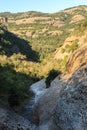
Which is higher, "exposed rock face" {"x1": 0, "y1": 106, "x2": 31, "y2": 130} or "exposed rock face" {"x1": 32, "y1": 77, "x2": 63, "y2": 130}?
"exposed rock face" {"x1": 32, "y1": 77, "x2": 63, "y2": 130}

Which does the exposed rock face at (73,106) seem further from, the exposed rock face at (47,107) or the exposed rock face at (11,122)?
the exposed rock face at (47,107)

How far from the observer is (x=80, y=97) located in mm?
26891

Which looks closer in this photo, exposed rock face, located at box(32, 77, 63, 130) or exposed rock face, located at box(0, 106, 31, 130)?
exposed rock face, located at box(0, 106, 31, 130)

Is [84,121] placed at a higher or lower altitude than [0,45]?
lower

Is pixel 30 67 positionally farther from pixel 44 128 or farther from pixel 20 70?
pixel 44 128

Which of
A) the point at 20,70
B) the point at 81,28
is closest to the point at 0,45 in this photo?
the point at 20,70

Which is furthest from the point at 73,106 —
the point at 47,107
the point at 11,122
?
the point at 47,107

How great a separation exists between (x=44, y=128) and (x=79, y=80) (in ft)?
28.4

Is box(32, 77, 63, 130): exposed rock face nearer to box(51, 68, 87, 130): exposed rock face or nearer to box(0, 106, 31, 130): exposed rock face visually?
box(0, 106, 31, 130): exposed rock face

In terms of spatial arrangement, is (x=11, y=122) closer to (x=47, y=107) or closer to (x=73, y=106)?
(x=73, y=106)

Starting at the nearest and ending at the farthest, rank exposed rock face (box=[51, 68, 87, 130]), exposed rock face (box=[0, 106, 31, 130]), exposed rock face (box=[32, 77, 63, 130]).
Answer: exposed rock face (box=[51, 68, 87, 130]) < exposed rock face (box=[0, 106, 31, 130]) < exposed rock face (box=[32, 77, 63, 130])

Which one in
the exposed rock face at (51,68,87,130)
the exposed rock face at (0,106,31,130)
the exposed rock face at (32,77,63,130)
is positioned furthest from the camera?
the exposed rock face at (32,77,63,130)

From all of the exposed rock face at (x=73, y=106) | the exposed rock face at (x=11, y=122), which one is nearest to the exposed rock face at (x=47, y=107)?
the exposed rock face at (x=11, y=122)

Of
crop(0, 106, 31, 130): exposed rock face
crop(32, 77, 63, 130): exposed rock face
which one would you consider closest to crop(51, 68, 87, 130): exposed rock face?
crop(0, 106, 31, 130): exposed rock face
